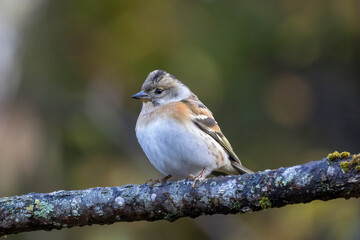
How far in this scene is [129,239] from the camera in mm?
6738

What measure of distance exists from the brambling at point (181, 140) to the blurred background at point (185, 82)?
1.77m

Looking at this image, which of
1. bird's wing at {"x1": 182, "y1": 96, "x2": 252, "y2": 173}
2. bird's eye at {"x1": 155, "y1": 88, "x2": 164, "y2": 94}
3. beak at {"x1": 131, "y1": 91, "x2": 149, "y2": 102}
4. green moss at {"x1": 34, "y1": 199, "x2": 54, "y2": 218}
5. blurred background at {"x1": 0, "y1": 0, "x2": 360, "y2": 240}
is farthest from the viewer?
blurred background at {"x1": 0, "y1": 0, "x2": 360, "y2": 240}

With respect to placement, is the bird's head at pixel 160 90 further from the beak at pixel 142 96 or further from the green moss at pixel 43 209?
the green moss at pixel 43 209

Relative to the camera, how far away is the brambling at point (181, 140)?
491 cm

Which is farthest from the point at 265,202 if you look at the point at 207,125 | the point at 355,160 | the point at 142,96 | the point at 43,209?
the point at 142,96

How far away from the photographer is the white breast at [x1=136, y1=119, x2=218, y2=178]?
490 centimetres

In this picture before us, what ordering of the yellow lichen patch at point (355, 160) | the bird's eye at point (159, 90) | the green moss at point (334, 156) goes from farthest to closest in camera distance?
the bird's eye at point (159, 90)
the green moss at point (334, 156)
the yellow lichen patch at point (355, 160)

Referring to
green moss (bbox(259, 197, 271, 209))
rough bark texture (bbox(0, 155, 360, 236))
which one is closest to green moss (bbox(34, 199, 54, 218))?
rough bark texture (bbox(0, 155, 360, 236))

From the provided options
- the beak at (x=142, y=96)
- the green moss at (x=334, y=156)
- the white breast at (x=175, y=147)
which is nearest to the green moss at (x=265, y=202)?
the green moss at (x=334, y=156)

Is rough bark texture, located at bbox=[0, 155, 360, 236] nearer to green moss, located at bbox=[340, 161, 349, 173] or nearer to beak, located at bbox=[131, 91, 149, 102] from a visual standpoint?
green moss, located at bbox=[340, 161, 349, 173]

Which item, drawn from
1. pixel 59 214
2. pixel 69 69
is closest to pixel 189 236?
pixel 69 69

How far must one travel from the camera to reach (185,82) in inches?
310

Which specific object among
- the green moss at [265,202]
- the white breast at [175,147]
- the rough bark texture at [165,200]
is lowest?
the green moss at [265,202]

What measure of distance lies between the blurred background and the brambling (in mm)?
1767
